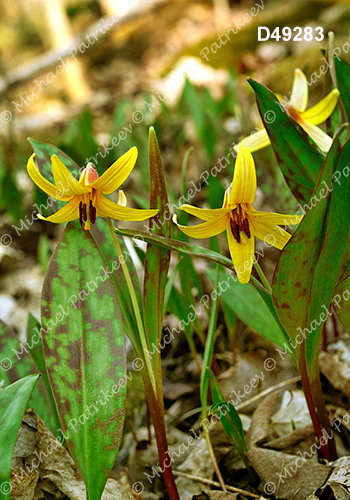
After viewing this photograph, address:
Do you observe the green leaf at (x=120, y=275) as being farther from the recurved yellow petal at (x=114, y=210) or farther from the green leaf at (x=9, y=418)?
the green leaf at (x=9, y=418)

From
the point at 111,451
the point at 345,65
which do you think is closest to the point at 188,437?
the point at 111,451

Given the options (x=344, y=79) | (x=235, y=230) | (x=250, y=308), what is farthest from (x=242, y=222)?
(x=344, y=79)

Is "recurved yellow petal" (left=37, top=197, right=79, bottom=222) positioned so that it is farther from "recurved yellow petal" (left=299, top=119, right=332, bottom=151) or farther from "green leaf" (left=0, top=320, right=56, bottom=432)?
"recurved yellow petal" (left=299, top=119, right=332, bottom=151)

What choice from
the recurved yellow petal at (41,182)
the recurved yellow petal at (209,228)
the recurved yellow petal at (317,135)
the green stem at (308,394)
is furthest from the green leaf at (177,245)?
the recurved yellow petal at (317,135)

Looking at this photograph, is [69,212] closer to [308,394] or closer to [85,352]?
[85,352]

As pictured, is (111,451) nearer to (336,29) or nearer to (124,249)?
(124,249)

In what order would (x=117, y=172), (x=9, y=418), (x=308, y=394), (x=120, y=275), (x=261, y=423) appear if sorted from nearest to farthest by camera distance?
(x=9, y=418) < (x=117, y=172) < (x=308, y=394) < (x=120, y=275) < (x=261, y=423)

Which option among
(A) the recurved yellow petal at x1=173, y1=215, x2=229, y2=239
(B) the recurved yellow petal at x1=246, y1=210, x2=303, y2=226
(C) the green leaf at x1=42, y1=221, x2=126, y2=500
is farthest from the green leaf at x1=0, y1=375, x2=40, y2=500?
(B) the recurved yellow petal at x1=246, y1=210, x2=303, y2=226
